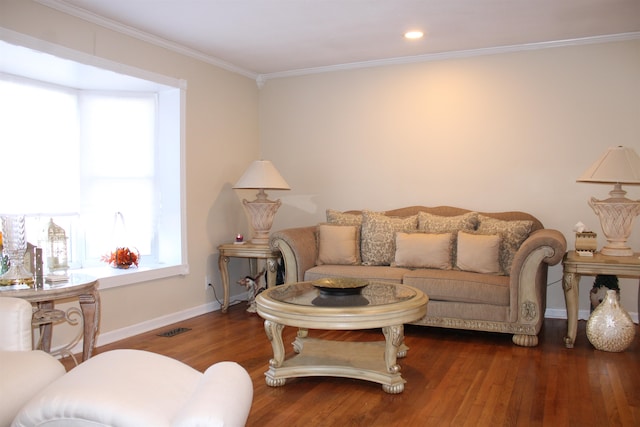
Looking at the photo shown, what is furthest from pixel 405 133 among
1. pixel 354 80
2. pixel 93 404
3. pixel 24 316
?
pixel 93 404

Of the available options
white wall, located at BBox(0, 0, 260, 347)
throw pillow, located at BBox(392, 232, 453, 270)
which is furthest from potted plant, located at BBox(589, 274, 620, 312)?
white wall, located at BBox(0, 0, 260, 347)

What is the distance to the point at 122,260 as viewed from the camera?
14.9 ft

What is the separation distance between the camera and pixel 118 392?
1711 millimetres

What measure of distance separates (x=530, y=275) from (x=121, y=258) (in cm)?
325

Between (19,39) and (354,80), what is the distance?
312cm

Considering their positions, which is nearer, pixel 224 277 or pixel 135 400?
pixel 135 400

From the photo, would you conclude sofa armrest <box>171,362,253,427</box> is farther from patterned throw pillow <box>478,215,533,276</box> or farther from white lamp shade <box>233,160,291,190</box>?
white lamp shade <box>233,160,291,190</box>

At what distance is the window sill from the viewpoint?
410cm

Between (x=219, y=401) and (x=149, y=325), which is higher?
(x=219, y=401)

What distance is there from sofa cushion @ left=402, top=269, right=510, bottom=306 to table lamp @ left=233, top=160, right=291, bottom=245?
156 centimetres

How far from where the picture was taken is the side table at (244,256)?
16.0 feet

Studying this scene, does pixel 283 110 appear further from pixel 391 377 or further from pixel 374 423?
pixel 374 423

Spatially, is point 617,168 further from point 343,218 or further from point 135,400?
point 135,400

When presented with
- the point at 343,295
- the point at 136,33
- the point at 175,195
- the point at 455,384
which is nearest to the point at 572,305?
the point at 455,384
